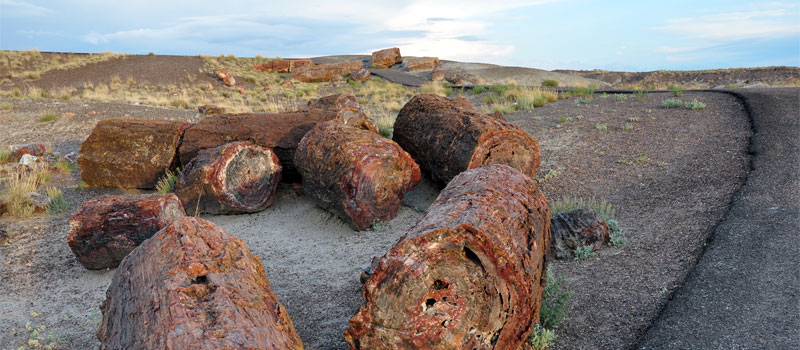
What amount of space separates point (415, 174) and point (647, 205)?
3143 millimetres

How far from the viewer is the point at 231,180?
299 inches

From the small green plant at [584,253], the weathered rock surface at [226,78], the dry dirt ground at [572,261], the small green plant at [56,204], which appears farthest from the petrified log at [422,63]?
the small green plant at [584,253]

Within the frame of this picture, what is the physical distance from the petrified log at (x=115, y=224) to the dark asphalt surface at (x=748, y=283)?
5167 millimetres

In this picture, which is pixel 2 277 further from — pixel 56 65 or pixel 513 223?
pixel 56 65

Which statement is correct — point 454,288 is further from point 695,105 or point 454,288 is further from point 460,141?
point 695,105

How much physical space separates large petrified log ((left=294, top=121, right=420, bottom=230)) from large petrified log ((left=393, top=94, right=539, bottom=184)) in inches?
21.9

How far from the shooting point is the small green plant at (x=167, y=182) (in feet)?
27.3

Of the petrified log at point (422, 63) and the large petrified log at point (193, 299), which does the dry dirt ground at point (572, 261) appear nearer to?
the large petrified log at point (193, 299)

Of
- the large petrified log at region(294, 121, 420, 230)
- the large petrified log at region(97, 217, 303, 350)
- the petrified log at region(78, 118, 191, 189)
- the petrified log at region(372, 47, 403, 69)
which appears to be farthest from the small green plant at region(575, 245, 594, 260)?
the petrified log at region(372, 47, 403, 69)

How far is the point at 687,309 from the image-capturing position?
4.29 meters

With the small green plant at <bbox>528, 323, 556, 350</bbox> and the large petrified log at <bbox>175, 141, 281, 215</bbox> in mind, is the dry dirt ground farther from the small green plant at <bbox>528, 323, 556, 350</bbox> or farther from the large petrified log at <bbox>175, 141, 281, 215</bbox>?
the large petrified log at <bbox>175, 141, 281, 215</bbox>

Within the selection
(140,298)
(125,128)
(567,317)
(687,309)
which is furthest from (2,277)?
(687,309)

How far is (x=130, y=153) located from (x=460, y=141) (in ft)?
18.6

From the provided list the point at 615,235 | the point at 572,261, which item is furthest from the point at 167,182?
the point at 615,235
